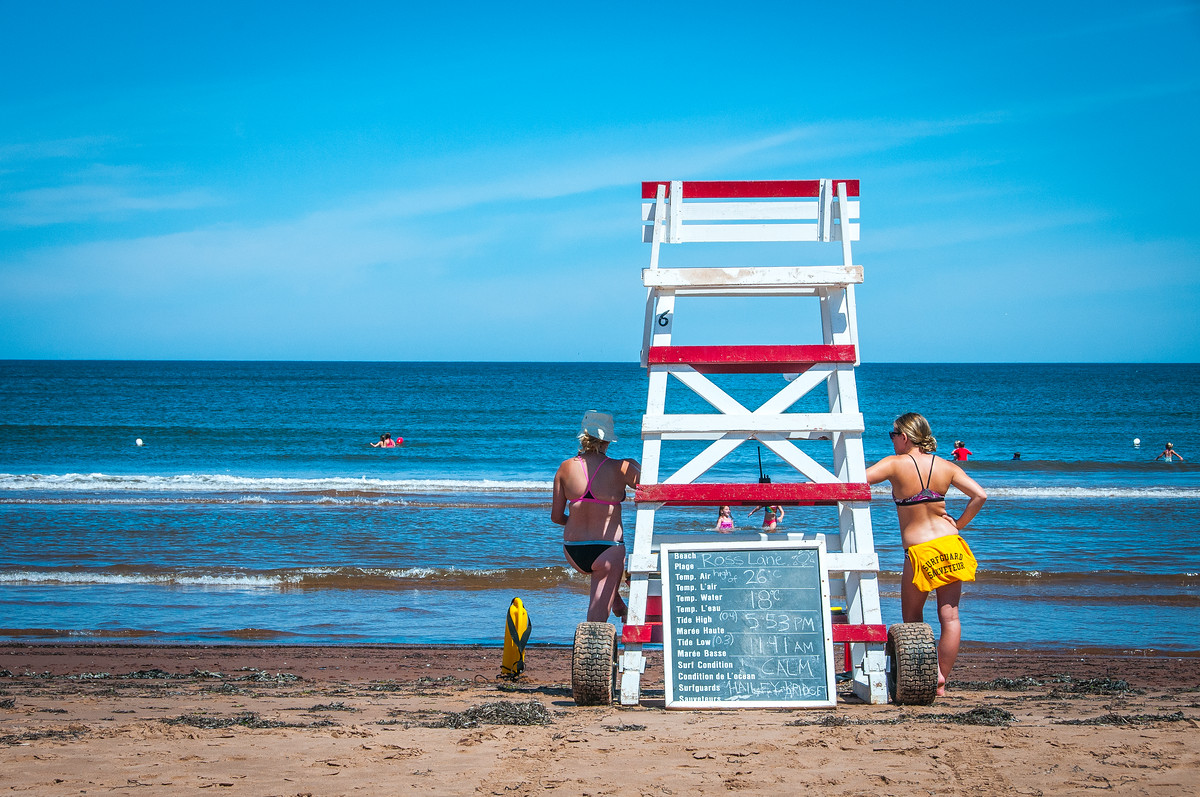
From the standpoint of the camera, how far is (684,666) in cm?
446

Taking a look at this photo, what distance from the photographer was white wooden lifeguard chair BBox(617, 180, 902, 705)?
448 centimetres

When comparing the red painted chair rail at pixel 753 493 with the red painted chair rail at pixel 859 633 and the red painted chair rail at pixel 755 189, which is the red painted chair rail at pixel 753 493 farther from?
the red painted chair rail at pixel 755 189

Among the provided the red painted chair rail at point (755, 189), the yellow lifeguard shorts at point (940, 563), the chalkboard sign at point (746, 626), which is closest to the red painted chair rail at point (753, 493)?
the chalkboard sign at point (746, 626)

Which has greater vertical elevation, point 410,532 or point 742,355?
point 742,355

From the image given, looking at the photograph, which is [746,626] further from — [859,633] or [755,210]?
[755,210]

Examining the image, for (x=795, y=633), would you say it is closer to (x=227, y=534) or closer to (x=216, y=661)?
(x=216, y=661)

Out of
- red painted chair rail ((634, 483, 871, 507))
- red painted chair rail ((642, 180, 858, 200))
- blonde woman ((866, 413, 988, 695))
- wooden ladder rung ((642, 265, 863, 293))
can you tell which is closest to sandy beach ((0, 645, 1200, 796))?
blonde woman ((866, 413, 988, 695))

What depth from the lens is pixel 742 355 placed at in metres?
4.58

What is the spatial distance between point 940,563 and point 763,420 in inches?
46.8

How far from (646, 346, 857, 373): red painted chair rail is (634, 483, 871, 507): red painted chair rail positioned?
0.62 metres

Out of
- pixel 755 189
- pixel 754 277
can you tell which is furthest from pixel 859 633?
pixel 755 189

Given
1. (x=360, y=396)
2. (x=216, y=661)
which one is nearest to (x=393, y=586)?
(x=216, y=661)

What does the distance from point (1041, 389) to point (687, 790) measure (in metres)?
71.7

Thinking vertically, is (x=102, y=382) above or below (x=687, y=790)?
above
